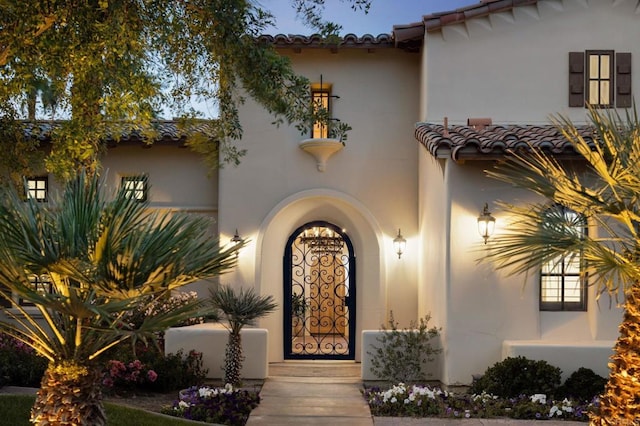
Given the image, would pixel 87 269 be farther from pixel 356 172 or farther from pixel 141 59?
pixel 356 172

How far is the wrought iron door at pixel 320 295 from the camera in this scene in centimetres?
1568

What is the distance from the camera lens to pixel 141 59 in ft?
31.2

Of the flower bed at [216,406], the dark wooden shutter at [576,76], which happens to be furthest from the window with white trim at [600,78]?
the flower bed at [216,406]

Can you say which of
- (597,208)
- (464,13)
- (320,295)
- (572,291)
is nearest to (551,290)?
(572,291)

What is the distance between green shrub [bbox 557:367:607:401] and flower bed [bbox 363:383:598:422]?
0.89 ft

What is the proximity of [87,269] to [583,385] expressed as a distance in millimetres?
8314

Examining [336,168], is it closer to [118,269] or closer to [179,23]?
[179,23]

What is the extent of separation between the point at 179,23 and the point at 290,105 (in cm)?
177

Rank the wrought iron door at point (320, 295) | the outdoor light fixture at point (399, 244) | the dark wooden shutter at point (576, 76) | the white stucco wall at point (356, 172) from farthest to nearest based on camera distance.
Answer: the wrought iron door at point (320, 295)
the white stucco wall at point (356, 172)
the outdoor light fixture at point (399, 244)
the dark wooden shutter at point (576, 76)

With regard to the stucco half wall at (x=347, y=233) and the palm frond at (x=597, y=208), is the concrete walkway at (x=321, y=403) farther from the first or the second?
the palm frond at (x=597, y=208)

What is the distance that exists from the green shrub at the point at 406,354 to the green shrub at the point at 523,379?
1355 mm

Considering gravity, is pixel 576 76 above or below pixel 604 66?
below

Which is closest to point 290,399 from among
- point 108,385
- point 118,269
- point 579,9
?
point 108,385

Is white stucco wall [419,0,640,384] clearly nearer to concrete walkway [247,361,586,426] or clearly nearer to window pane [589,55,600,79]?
window pane [589,55,600,79]
